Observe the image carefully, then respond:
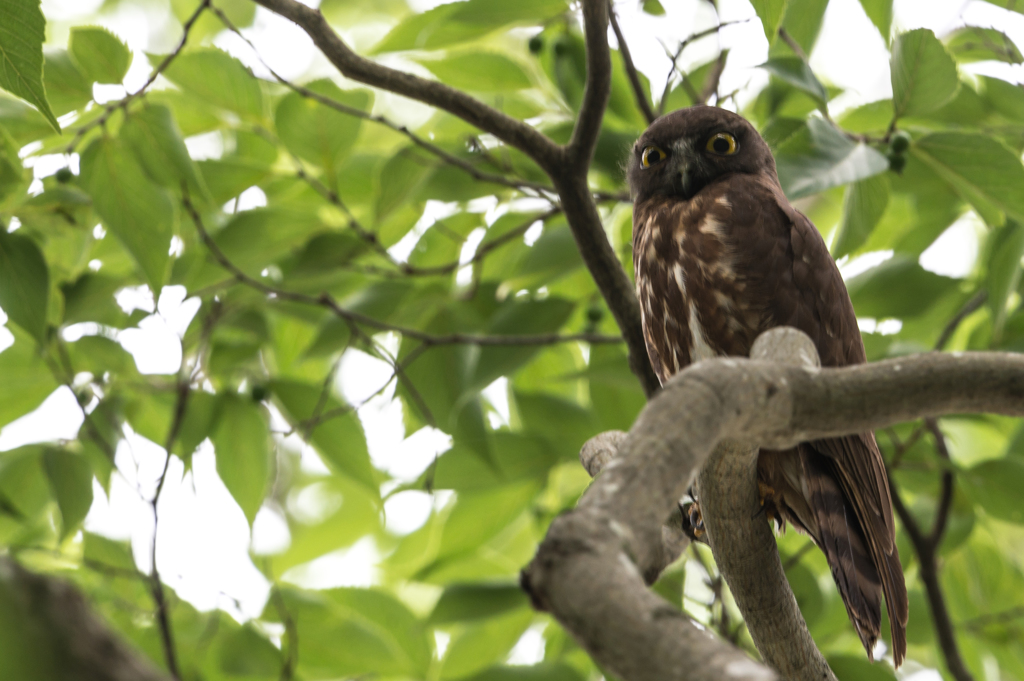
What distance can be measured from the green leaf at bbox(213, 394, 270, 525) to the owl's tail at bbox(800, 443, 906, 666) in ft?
6.30

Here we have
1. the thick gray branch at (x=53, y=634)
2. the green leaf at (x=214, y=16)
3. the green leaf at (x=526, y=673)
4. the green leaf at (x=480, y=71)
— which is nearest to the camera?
the thick gray branch at (x=53, y=634)

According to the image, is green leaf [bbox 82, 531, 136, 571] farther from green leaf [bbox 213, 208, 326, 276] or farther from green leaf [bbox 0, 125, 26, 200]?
green leaf [bbox 0, 125, 26, 200]

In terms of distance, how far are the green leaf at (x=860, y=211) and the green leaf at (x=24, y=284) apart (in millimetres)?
2340

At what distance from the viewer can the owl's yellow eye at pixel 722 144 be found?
9.71 ft

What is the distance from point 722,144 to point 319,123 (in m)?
1.43

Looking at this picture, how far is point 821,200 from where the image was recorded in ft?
14.1

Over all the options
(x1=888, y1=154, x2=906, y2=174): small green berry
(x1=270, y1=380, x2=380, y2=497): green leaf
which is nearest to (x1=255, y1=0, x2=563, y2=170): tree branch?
(x1=888, y1=154, x2=906, y2=174): small green berry

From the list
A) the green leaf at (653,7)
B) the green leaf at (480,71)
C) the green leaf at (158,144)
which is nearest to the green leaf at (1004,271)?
the green leaf at (653,7)

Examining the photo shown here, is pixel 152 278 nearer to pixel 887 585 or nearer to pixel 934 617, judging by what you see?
pixel 887 585

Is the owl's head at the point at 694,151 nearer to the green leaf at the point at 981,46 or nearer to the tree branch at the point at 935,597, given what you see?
the green leaf at the point at 981,46

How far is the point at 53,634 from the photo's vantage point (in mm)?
667

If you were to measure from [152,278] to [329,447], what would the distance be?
1.00 m

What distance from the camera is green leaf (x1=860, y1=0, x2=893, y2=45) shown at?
9.10 ft

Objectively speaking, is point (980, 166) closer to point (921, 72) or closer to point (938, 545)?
point (921, 72)
